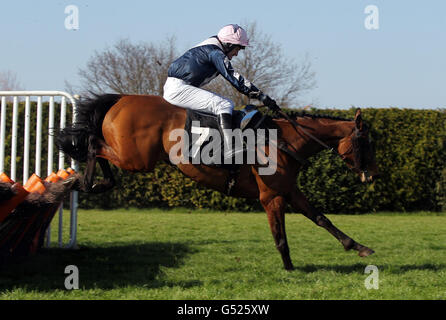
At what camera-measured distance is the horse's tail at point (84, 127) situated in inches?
194

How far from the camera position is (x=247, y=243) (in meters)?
7.05

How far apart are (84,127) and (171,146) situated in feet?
2.94

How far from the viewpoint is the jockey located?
473 centimetres

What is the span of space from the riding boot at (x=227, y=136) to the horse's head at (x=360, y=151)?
1192 mm

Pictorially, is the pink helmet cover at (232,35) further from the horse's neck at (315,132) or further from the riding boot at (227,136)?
the horse's neck at (315,132)

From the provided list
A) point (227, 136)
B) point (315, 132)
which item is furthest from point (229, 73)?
point (315, 132)

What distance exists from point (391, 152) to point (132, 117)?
874 centimetres

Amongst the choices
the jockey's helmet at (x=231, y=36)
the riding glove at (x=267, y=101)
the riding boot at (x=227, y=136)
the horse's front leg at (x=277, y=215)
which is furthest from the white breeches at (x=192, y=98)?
the horse's front leg at (x=277, y=215)

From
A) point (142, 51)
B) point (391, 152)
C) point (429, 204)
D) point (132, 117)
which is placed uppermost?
point (142, 51)

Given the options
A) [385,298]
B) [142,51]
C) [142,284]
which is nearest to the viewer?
[385,298]

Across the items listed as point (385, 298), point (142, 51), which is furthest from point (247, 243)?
point (142, 51)

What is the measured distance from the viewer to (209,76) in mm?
4988

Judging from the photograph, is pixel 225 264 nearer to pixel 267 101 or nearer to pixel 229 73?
pixel 267 101
